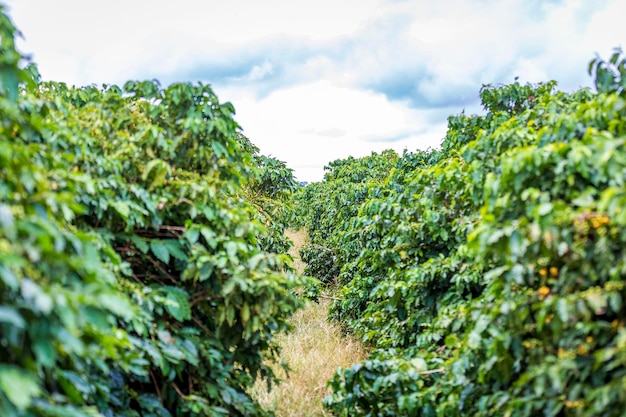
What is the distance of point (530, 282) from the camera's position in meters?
2.17

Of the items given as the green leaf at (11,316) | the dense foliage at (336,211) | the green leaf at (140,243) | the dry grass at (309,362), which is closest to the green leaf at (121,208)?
the green leaf at (140,243)

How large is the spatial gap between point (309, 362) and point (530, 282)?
365 centimetres

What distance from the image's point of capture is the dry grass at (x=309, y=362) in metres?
4.38

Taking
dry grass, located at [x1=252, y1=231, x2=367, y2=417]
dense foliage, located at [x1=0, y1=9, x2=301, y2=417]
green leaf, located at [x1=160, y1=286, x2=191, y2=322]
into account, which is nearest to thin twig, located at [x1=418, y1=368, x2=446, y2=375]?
dry grass, located at [x1=252, y1=231, x2=367, y2=417]

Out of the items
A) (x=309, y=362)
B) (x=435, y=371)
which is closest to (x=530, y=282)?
(x=435, y=371)

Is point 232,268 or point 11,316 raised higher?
point 232,268

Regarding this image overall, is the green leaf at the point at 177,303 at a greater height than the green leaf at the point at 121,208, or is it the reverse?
the green leaf at the point at 121,208

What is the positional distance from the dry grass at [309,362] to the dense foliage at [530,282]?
886mm

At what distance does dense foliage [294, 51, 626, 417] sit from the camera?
6.12 feet

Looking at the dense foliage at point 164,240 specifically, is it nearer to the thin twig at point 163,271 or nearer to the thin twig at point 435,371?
the thin twig at point 163,271

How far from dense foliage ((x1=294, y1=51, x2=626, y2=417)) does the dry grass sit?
886mm

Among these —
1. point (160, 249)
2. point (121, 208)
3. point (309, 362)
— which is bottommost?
point (309, 362)

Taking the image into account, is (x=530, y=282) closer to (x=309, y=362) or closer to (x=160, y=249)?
(x=160, y=249)

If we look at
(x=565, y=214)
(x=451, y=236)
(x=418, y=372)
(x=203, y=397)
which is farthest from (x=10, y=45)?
(x=451, y=236)
